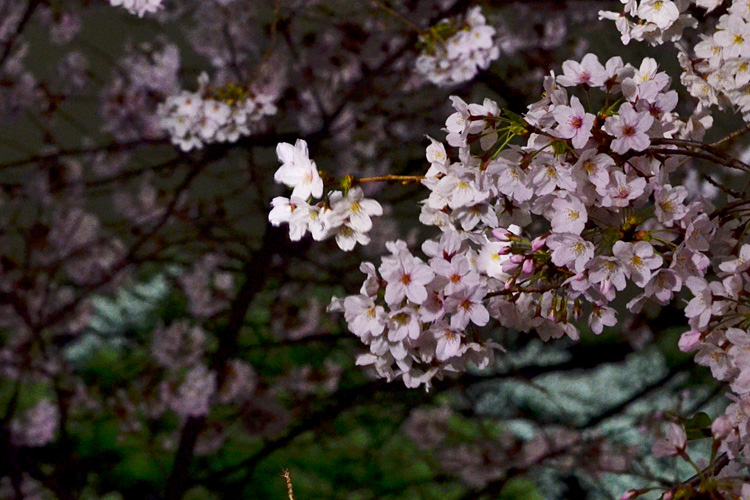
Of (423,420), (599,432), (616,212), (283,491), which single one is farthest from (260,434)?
(616,212)

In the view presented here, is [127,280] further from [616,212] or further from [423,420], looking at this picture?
[616,212]

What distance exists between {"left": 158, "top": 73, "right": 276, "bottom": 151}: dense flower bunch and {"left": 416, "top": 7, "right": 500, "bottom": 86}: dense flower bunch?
1.00 feet

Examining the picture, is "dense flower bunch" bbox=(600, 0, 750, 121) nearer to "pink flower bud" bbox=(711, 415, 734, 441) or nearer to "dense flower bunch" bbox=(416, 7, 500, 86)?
"pink flower bud" bbox=(711, 415, 734, 441)

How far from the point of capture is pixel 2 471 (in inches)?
77.7

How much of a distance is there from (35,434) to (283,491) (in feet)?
2.38

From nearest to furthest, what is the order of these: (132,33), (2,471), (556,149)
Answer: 1. (556,149)
2. (2,471)
3. (132,33)

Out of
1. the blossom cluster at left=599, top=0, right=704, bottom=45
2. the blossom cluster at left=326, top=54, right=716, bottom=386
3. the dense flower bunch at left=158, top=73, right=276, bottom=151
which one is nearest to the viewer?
the blossom cluster at left=326, top=54, right=716, bottom=386

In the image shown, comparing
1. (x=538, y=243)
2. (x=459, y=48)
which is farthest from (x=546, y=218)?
(x=459, y=48)

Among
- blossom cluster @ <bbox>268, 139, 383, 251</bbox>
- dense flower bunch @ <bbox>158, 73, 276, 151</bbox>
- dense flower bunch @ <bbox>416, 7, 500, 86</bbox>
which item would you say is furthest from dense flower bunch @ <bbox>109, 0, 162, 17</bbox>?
blossom cluster @ <bbox>268, 139, 383, 251</bbox>

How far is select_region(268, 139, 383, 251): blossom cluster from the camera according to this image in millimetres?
697

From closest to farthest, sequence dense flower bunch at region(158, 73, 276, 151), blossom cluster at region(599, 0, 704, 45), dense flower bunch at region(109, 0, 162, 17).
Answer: blossom cluster at region(599, 0, 704, 45)
dense flower bunch at region(109, 0, 162, 17)
dense flower bunch at region(158, 73, 276, 151)

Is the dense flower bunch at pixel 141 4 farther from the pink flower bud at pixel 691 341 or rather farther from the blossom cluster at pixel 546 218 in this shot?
the pink flower bud at pixel 691 341

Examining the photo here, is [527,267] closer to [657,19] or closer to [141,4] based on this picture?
[657,19]

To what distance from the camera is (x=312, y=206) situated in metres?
0.70
